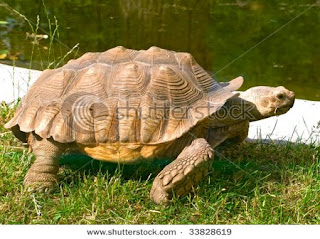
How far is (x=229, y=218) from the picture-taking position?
3.55m

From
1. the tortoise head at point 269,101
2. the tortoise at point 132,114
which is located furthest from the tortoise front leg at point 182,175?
the tortoise head at point 269,101

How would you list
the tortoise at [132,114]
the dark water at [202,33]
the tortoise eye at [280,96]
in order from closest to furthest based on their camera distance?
the tortoise at [132,114] → the tortoise eye at [280,96] → the dark water at [202,33]

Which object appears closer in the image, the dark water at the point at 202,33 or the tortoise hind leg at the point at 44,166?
the tortoise hind leg at the point at 44,166

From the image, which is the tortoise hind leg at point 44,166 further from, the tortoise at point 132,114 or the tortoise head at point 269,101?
the tortoise head at point 269,101

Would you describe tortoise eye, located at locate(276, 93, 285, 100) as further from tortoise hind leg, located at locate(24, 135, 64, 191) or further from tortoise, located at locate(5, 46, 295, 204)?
tortoise hind leg, located at locate(24, 135, 64, 191)

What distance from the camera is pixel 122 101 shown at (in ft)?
12.3

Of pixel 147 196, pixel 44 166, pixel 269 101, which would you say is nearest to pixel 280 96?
pixel 269 101

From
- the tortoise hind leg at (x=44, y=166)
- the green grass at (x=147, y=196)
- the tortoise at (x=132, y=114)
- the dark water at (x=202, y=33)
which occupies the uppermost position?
the tortoise at (x=132, y=114)

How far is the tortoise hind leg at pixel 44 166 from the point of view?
Result: 376 cm

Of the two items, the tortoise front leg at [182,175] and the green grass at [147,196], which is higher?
the tortoise front leg at [182,175]

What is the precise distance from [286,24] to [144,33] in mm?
3293

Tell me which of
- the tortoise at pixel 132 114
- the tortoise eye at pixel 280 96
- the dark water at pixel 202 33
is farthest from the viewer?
the dark water at pixel 202 33

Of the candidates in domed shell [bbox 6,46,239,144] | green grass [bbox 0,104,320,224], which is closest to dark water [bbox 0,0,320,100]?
domed shell [bbox 6,46,239,144]

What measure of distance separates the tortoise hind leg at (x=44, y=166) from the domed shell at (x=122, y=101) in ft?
0.37
